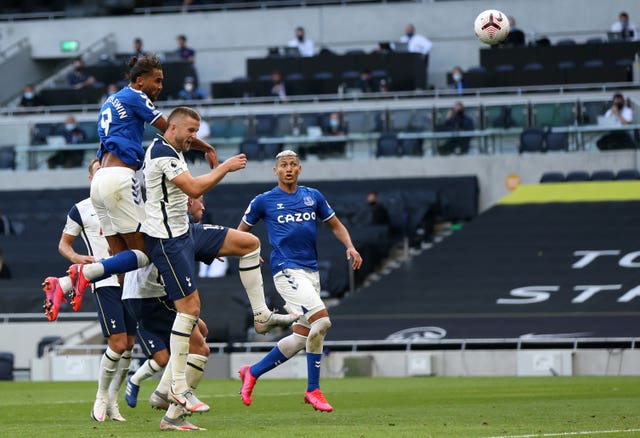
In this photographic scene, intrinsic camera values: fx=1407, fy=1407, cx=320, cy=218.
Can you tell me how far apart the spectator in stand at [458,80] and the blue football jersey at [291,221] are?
2042 cm

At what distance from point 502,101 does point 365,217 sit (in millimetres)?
5471

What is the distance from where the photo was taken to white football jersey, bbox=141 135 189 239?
428 inches

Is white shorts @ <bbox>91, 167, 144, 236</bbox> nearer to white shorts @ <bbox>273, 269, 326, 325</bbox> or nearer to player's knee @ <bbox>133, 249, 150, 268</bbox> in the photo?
player's knee @ <bbox>133, 249, 150, 268</bbox>

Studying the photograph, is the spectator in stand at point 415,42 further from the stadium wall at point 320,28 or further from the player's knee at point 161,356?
the player's knee at point 161,356

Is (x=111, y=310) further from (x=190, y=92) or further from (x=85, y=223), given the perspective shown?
(x=190, y=92)

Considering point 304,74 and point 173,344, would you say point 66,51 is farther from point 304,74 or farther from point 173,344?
point 173,344

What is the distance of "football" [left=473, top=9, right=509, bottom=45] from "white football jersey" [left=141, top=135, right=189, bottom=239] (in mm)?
6325

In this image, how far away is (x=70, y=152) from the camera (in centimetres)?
3334

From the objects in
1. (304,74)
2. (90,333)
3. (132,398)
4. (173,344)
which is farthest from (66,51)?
(173,344)

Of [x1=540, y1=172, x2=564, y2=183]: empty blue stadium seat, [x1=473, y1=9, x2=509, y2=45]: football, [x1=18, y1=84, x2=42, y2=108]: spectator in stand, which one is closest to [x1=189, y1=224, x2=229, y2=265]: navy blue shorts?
[x1=473, y1=9, x2=509, y2=45]: football

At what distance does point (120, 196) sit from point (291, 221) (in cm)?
241

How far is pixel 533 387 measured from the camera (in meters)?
18.0

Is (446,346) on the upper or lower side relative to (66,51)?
lower

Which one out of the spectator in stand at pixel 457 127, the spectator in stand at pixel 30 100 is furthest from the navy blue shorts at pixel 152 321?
the spectator in stand at pixel 30 100
